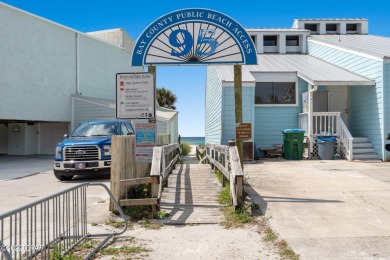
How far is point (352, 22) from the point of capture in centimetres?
2902

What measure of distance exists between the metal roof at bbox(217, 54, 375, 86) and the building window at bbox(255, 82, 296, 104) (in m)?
0.72

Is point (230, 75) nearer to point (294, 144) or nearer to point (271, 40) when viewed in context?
point (294, 144)

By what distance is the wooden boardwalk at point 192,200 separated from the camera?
268 inches

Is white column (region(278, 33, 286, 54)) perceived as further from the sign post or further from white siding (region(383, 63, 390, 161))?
the sign post

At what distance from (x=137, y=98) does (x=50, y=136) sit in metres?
20.6

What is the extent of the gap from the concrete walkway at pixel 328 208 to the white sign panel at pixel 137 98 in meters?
3.07

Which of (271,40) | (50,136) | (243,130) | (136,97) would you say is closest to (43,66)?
(50,136)

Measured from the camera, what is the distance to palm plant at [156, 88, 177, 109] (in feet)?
167

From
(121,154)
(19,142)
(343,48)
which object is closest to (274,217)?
(121,154)

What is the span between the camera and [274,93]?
18203 mm

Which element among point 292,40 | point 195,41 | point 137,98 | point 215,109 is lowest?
point 137,98

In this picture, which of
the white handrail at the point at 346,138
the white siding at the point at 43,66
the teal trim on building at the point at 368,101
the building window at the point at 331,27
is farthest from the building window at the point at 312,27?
the white siding at the point at 43,66

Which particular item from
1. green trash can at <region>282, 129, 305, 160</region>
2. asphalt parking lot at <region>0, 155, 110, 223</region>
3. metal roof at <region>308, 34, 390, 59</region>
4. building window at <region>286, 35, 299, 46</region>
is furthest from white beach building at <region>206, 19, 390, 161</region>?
asphalt parking lot at <region>0, 155, 110, 223</region>

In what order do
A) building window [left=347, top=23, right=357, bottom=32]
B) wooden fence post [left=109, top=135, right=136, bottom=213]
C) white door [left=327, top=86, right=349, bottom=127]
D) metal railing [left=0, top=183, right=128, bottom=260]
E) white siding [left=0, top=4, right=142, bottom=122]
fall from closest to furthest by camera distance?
metal railing [left=0, top=183, right=128, bottom=260] → wooden fence post [left=109, top=135, right=136, bottom=213] → white door [left=327, top=86, right=349, bottom=127] → white siding [left=0, top=4, right=142, bottom=122] → building window [left=347, top=23, right=357, bottom=32]
